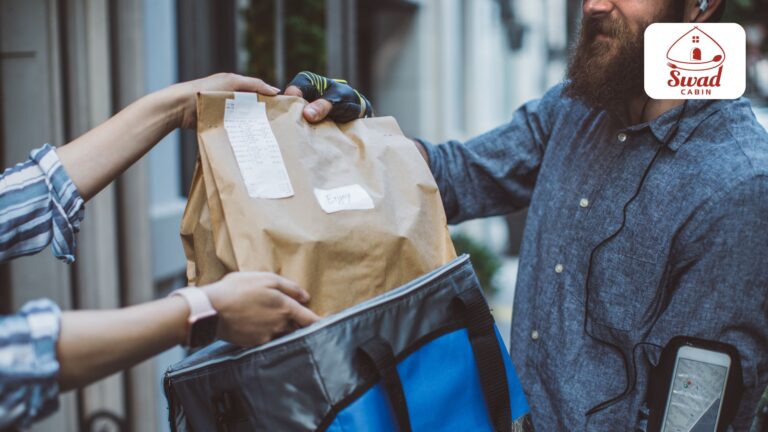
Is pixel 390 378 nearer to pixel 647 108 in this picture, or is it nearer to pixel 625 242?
pixel 625 242

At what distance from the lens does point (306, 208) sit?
4.37 feet

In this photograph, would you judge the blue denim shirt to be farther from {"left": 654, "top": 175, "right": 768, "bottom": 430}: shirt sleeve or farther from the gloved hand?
the gloved hand

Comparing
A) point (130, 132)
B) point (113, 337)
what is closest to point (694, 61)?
point (130, 132)

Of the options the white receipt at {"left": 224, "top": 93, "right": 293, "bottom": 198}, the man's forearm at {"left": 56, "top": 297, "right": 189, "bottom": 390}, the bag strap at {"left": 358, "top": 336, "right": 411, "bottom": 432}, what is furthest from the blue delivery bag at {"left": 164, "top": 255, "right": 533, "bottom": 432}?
the white receipt at {"left": 224, "top": 93, "right": 293, "bottom": 198}

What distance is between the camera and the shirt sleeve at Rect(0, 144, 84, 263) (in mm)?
1363

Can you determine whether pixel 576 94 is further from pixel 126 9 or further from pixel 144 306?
pixel 126 9

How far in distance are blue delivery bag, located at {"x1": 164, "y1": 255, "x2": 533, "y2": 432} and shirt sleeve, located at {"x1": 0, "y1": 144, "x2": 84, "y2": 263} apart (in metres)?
0.35

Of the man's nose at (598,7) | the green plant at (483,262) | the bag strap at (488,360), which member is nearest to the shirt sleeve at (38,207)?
the bag strap at (488,360)

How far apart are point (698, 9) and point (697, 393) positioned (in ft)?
2.79

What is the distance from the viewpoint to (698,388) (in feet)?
4.65

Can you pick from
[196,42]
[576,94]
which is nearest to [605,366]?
[576,94]

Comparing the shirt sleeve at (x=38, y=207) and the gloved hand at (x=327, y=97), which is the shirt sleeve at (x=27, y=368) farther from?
the gloved hand at (x=327, y=97)

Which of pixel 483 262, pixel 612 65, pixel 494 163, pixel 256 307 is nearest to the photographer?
pixel 256 307

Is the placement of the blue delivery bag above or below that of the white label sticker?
below
